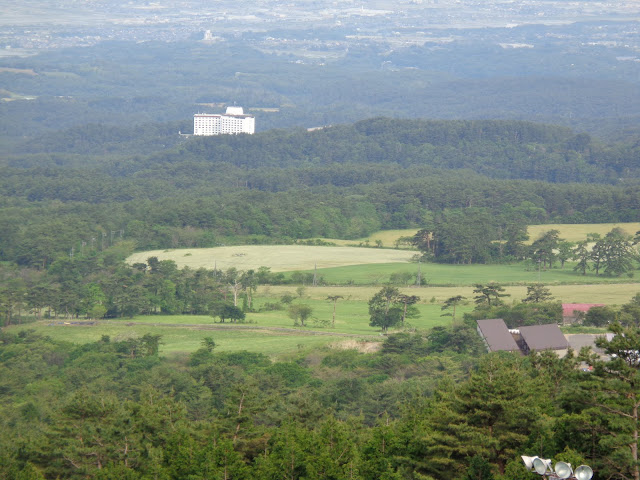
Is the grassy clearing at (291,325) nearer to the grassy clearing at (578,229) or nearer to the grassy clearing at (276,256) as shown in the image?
the grassy clearing at (276,256)

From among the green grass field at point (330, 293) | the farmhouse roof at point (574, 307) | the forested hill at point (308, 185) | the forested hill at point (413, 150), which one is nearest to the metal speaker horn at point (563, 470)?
the green grass field at point (330, 293)

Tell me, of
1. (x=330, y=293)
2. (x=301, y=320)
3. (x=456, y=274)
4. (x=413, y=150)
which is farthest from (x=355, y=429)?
(x=413, y=150)

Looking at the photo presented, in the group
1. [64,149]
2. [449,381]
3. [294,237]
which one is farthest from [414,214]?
[64,149]

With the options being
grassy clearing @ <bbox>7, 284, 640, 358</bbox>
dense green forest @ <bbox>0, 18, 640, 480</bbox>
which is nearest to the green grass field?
grassy clearing @ <bbox>7, 284, 640, 358</bbox>

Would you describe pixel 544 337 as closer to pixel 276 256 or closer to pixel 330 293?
pixel 330 293

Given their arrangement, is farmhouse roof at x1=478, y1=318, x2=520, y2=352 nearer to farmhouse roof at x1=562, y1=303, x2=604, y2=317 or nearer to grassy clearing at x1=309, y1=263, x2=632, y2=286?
farmhouse roof at x1=562, y1=303, x2=604, y2=317

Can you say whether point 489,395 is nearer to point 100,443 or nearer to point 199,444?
point 199,444
